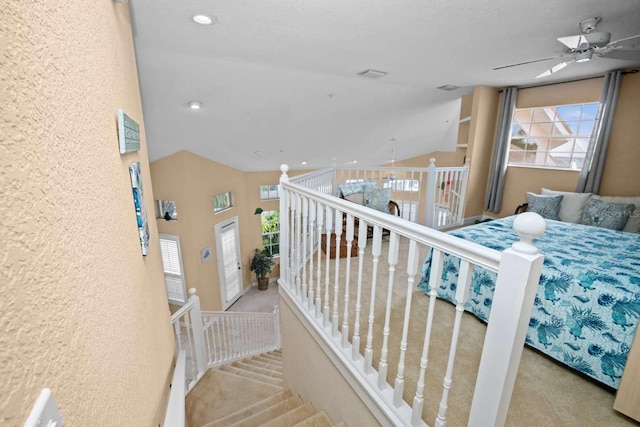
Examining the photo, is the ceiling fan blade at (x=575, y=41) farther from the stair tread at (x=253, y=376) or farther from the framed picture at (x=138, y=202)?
the stair tread at (x=253, y=376)

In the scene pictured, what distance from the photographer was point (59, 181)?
1.75 ft

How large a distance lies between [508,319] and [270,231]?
7.37 meters

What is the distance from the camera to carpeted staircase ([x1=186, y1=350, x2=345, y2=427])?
2.04m

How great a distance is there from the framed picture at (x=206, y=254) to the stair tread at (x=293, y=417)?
442 centimetres

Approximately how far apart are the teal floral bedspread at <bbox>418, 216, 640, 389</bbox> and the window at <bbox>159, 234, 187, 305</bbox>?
5120 millimetres

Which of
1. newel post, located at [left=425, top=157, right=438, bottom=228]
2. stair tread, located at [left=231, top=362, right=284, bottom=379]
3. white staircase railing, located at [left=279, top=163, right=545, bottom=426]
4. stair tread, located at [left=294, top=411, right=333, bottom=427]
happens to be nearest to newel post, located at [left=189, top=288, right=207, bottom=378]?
stair tread, located at [left=231, top=362, right=284, bottom=379]

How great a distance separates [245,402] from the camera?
278 centimetres

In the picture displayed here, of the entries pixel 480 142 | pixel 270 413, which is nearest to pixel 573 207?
pixel 480 142

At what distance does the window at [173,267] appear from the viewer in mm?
5621

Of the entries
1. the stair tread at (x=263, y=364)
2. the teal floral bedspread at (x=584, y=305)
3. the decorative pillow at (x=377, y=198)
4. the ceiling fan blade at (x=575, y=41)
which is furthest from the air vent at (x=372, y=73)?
the stair tread at (x=263, y=364)

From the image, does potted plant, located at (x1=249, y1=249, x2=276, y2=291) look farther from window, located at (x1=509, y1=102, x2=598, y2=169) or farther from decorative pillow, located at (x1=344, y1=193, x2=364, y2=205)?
window, located at (x1=509, y1=102, x2=598, y2=169)

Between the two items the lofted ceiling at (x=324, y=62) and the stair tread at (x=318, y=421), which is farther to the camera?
the lofted ceiling at (x=324, y=62)

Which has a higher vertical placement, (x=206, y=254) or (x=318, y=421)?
(x=318, y=421)

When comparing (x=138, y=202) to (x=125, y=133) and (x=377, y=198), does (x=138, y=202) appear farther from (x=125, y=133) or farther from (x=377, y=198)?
(x=377, y=198)
